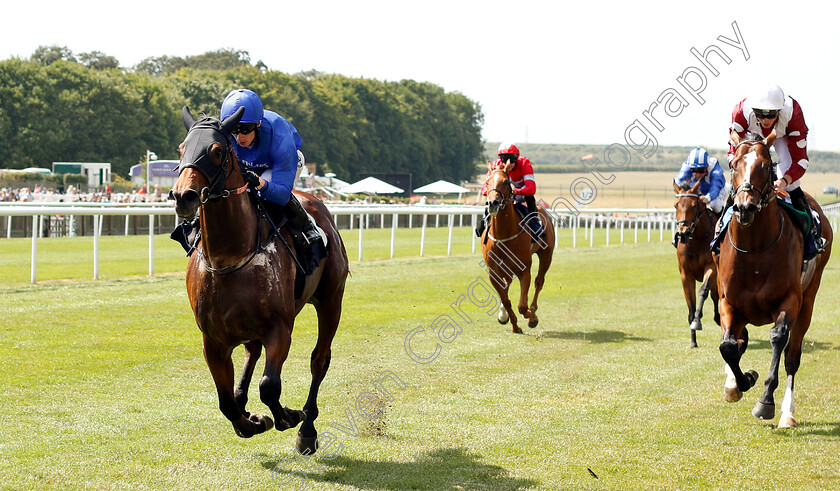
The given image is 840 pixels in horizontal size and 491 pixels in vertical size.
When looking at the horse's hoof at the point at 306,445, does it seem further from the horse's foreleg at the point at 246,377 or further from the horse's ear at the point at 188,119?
the horse's ear at the point at 188,119

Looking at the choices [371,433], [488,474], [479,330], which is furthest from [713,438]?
[479,330]

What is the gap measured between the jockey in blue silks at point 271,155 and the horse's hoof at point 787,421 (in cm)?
311

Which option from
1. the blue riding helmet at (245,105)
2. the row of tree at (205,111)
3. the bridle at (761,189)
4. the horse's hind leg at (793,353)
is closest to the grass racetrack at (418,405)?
the horse's hind leg at (793,353)

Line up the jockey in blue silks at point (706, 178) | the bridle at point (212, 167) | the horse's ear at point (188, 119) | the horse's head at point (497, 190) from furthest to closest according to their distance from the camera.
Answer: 1. the jockey in blue silks at point (706, 178)
2. the horse's head at point (497, 190)
3. the horse's ear at point (188, 119)
4. the bridle at point (212, 167)

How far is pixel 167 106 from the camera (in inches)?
2500

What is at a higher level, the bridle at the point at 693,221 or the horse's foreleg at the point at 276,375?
the bridle at the point at 693,221

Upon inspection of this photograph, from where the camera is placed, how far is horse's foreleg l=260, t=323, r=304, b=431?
14.9 feet

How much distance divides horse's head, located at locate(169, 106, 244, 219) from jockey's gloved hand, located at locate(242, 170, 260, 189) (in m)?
0.21

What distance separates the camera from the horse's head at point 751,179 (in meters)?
5.58

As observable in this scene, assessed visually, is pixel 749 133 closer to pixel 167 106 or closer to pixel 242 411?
pixel 242 411

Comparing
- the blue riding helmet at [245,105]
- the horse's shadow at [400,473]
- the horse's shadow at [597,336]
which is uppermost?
the blue riding helmet at [245,105]

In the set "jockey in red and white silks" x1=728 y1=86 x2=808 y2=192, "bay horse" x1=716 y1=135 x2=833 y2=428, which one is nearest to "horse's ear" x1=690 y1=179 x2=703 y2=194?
"jockey in red and white silks" x1=728 y1=86 x2=808 y2=192

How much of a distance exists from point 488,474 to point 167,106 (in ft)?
204

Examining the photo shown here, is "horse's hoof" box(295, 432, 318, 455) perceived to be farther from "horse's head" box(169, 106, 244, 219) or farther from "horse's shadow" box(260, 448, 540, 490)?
"horse's head" box(169, 106, 244, 219)
